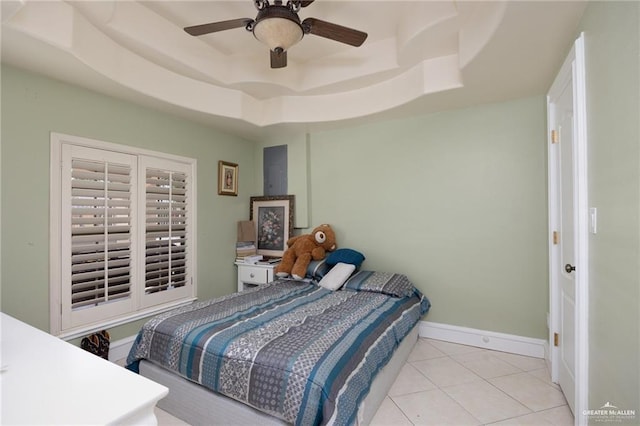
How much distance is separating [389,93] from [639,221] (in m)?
2.33

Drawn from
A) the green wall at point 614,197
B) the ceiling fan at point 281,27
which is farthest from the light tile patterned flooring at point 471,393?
the ceiling fan at point 281,27

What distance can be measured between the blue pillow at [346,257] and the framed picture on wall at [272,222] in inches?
29.4

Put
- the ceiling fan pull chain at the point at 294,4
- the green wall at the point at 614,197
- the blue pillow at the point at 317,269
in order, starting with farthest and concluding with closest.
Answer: the blue pillow at the point at 317,269
the ceiling fan pull chain at the point at 294,4
the green wall at the point at 614,197

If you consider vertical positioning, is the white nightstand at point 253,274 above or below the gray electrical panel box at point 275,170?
below

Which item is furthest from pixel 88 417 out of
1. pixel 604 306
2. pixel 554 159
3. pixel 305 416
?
pixel 554 159

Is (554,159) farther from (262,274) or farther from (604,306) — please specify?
(262,274)

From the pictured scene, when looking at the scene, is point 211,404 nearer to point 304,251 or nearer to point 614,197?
point 304,251

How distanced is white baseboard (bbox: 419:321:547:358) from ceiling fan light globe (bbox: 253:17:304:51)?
2.84 metres

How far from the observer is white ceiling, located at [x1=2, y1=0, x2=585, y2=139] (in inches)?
73.1

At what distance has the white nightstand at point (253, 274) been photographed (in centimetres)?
355

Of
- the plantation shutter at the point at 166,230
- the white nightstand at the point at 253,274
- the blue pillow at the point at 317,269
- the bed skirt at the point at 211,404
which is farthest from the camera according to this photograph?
the white nightstand at the point at 253,274

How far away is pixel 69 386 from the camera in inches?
30.1

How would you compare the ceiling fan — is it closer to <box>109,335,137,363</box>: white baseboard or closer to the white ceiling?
the white ceiling

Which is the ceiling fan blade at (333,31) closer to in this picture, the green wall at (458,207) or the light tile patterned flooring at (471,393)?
the green wall at (458,207)
